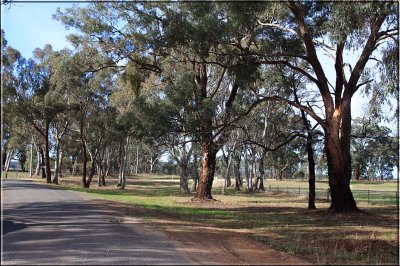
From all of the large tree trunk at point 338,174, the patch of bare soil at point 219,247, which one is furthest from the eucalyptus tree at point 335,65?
the patch of bare soil at point 219,247

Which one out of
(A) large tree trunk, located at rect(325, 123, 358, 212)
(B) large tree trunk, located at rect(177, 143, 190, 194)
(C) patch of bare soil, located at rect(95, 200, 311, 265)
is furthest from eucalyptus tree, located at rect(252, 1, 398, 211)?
(B) large tree trunk, located at rect(177, 143, 190, 194)

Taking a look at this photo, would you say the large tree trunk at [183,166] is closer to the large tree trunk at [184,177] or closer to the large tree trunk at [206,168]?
the large tree trunk at [184,177]

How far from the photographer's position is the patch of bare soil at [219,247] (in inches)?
387

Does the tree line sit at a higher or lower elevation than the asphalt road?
higher

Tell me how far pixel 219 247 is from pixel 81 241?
355cm

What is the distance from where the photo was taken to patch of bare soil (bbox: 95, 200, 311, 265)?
32.3 ft

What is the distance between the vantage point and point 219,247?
11641 millimetres

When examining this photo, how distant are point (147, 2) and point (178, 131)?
6.76 m

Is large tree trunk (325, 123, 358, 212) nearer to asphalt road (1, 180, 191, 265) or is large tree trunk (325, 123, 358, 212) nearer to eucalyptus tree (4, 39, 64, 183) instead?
asphalt road (1, 180, 191, 265)

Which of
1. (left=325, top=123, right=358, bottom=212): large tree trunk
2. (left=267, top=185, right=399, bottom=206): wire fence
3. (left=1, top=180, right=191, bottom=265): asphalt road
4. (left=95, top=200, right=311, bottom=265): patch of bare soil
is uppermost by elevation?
(left=325, top=123, right=358, bottom=212): large tree trunk

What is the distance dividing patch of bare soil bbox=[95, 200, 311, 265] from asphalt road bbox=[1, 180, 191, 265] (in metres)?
0.41

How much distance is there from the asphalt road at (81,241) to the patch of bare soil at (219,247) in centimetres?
41

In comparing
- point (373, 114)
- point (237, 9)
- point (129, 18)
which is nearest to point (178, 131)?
point (129, 18)

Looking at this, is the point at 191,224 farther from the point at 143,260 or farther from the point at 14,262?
the point at 14,262
